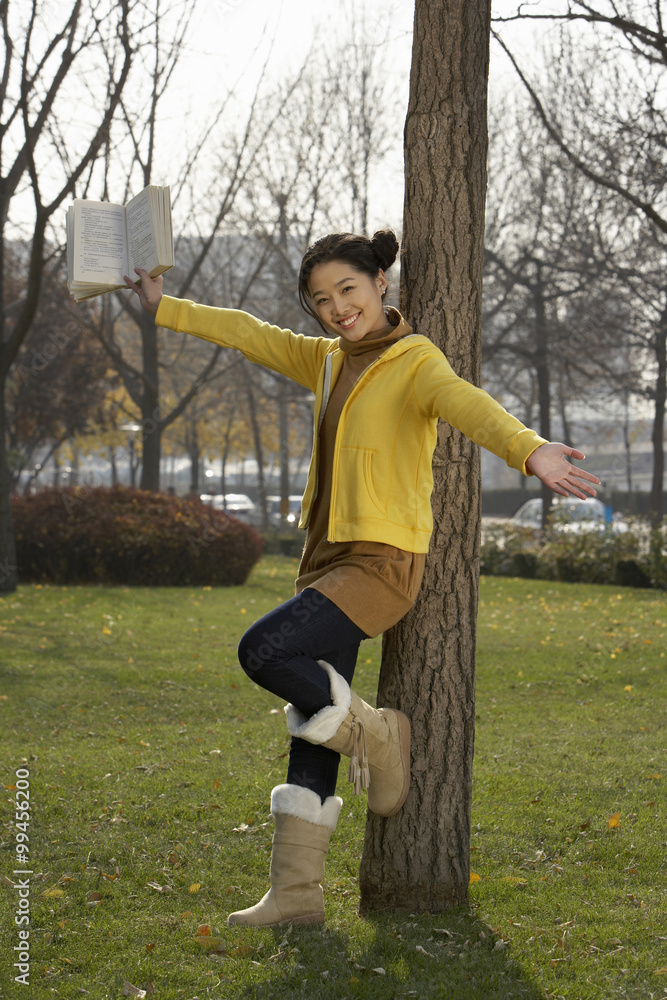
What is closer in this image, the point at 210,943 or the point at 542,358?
the point at 210,943

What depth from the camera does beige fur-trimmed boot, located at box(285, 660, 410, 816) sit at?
2.76 m

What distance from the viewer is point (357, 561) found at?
Answer: 2752 millimetres

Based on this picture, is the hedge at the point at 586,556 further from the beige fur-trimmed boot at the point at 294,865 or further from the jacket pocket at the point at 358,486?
the jacket pocket at the point at 358,486

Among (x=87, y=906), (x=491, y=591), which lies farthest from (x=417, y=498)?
(x=491, y=591)

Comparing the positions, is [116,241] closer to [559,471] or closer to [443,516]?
[443,516]

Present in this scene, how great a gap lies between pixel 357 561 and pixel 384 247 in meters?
1.06

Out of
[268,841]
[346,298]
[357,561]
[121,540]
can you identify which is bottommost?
[268,841]

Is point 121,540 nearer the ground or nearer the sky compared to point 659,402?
nearer the ground

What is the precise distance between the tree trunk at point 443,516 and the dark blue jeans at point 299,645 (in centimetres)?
47

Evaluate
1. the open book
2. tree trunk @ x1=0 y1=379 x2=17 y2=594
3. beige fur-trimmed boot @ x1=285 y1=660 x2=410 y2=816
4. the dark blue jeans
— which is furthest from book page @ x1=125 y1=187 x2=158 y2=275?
tree trunk @ x1=0 y1=379 x2=17 y2=594

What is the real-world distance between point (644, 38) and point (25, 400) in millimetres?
17721

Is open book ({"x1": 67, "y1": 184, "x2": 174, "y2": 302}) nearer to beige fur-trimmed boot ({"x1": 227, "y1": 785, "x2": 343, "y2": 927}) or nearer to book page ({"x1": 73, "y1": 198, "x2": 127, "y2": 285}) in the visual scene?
book page ({"x1": 73, "y1": 198, "x2": 127, "y2": 285})

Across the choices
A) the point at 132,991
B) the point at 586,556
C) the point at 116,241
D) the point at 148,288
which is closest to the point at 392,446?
the point at 148,288

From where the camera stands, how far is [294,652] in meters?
2.67
